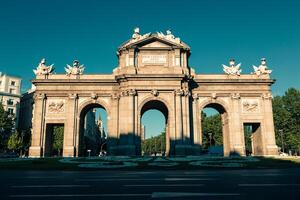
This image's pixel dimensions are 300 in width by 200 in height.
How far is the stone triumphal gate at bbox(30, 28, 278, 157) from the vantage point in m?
50.1

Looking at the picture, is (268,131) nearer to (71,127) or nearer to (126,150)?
(126,150)

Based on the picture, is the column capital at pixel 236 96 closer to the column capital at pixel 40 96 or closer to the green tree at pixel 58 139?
the column capital at pixel 40 96

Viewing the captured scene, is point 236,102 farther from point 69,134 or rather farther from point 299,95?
point 299,95

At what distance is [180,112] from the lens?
49.5 m

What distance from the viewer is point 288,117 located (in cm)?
7938

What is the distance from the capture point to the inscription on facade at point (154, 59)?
52500 millimetres

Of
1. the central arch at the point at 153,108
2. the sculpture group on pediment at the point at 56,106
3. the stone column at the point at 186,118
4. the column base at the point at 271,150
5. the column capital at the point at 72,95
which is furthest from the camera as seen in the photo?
the sculpture group on pediment at the point at 56,106

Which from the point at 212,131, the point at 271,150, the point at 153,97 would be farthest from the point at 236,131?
the point at 212,131

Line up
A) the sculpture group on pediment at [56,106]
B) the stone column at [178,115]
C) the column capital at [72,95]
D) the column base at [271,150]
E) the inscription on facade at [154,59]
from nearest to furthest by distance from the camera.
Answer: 1. the stone column at [178,115]
2. the column base at [271,150]
3. the inscription on facade at [154,59]
4. the column capital at [72,95]
5. the sculpture group on pediment at [56,106]

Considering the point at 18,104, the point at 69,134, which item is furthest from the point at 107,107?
the point at 18,104

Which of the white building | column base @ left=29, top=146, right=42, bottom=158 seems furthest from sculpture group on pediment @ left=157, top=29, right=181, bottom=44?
the white building

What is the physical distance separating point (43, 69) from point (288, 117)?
208 ft

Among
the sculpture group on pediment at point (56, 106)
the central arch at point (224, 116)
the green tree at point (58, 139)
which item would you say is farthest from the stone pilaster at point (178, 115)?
the green tree at point (58, 139)

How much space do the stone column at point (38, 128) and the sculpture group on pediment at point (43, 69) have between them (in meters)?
4.38
